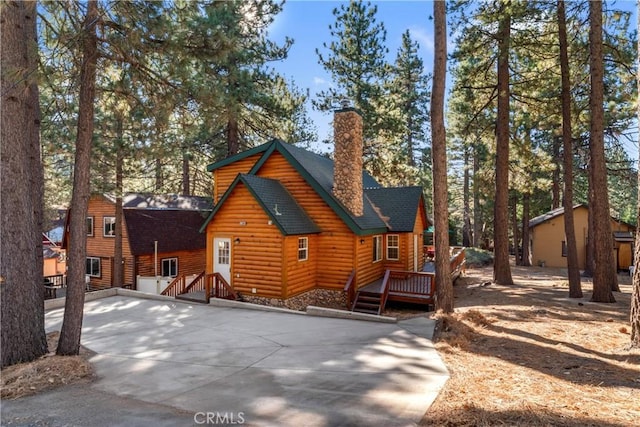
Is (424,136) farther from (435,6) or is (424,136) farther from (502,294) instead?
(435,6)

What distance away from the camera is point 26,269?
6.51m

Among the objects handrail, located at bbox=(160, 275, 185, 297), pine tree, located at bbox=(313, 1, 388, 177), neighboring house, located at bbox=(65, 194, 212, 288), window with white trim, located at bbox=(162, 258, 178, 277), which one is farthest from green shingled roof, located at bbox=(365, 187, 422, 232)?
window with white trim, located at bbox=(162, 258, 178, 277)

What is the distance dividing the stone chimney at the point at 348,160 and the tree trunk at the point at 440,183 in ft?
14.1

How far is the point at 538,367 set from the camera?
225 inches

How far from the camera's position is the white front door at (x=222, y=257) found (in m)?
13.2

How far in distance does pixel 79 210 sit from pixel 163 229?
1541 centimetres

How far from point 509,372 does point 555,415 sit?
157 cm

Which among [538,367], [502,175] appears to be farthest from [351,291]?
[502,175]

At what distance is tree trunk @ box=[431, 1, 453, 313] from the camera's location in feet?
31.7

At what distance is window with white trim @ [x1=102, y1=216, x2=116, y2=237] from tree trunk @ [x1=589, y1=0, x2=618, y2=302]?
22.4 meters

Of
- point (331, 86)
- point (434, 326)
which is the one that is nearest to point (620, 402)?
point (434, 326)

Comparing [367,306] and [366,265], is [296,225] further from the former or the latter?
[367,306]

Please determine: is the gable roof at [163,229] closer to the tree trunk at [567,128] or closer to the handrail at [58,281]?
the handrail at [58,281]

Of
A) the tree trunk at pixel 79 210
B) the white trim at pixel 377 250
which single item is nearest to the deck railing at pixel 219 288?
the tree trunk at pixel 79 210
